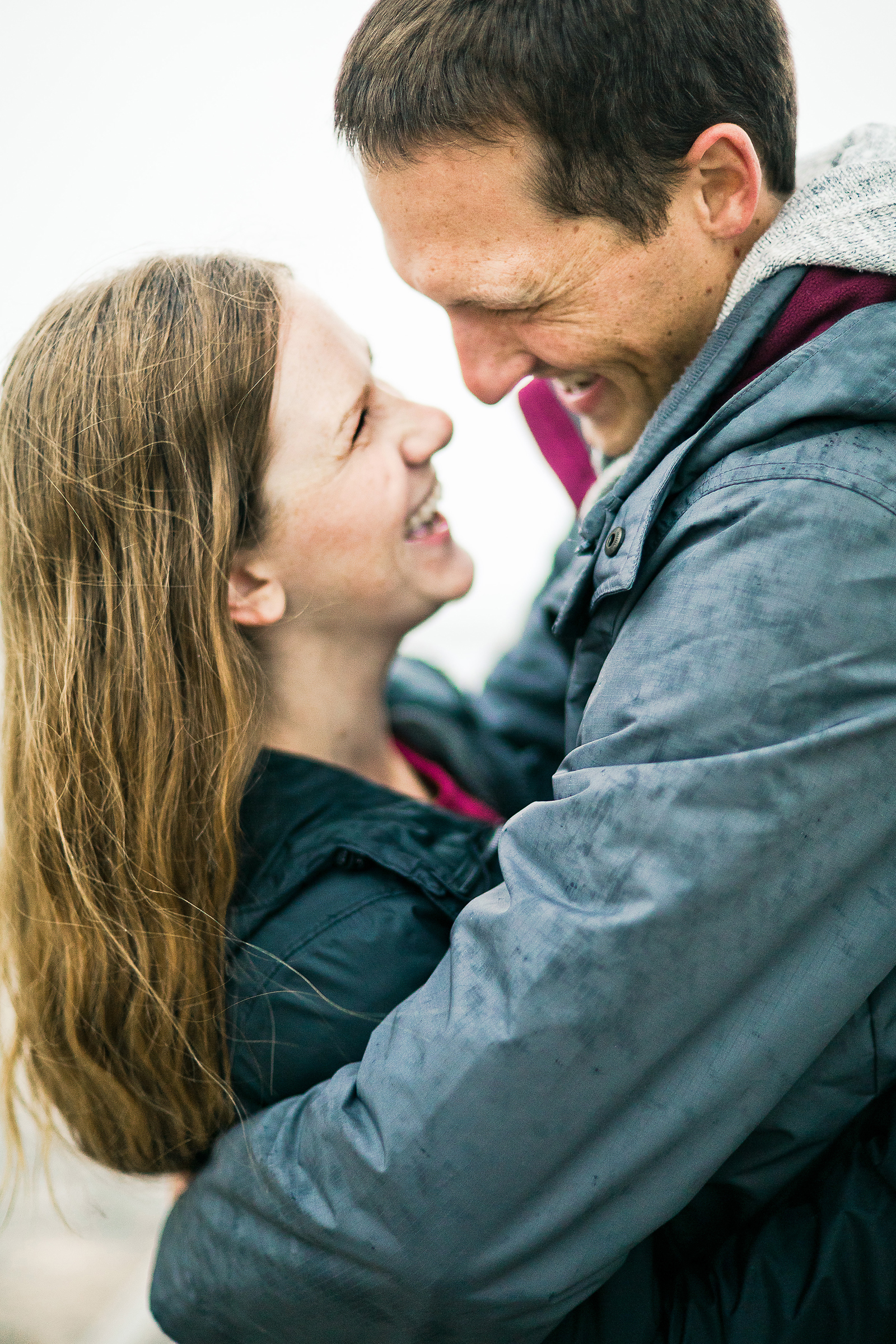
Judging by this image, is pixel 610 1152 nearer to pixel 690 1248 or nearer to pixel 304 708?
pixel 690 1248

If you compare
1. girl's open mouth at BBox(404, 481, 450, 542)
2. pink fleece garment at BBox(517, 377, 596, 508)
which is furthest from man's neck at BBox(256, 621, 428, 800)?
pink fleece garment at BBox(517, 377, 596, 508)

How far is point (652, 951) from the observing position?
3.12 ft

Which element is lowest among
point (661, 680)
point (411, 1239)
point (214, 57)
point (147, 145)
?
point (411, 1239)

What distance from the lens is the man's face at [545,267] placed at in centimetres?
124

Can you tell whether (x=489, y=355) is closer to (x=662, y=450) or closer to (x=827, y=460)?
(x=662, y=450)

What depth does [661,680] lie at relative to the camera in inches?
A: 39.0

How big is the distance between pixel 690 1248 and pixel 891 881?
58cm

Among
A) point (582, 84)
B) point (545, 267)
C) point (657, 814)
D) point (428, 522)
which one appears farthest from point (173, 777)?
point (582, 84)

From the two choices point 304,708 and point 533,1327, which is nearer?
point 533,1327

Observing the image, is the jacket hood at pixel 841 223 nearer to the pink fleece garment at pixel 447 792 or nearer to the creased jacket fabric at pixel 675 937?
the creased jacket fabric at pixel 675 937

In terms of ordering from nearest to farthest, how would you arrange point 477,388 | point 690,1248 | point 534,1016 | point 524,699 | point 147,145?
point 534,1016 < point 690,1248 < point 477,388 < point 524,699 < point 147,145

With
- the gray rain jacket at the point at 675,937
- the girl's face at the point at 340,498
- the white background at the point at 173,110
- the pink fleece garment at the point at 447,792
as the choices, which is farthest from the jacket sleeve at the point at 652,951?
the white background at the point at 173,110

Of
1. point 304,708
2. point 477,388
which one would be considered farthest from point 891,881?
point 304,708

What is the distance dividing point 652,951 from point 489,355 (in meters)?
0.90
